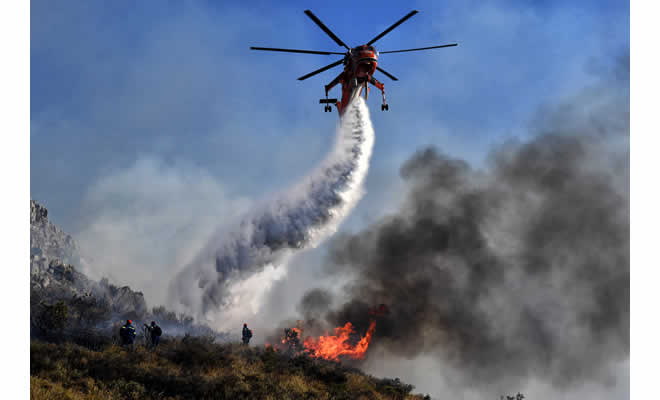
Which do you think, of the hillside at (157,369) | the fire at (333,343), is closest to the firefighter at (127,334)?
the hillside at (157,369)

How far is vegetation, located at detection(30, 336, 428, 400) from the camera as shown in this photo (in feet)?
50.8

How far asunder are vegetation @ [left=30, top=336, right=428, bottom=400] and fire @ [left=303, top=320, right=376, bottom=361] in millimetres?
12177

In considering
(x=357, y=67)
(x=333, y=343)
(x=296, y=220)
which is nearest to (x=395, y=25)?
(x=357, y=67)

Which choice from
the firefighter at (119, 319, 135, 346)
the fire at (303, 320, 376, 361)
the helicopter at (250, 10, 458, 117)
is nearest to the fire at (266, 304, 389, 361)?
the fire at (303, 320, 376, 361)

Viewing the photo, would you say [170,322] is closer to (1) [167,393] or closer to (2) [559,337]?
(1) [167,393]

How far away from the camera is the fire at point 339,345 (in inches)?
1435

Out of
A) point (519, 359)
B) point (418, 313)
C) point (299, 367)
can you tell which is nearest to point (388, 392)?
point (299, 367)

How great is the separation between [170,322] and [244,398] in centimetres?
1861

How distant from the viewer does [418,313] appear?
5069 cm

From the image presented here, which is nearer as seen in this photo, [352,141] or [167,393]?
[167,393]

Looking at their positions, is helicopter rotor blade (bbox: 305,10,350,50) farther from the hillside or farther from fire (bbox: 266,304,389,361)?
fire (bbox: 266,304,389,361)

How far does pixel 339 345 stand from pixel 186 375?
25.1m
